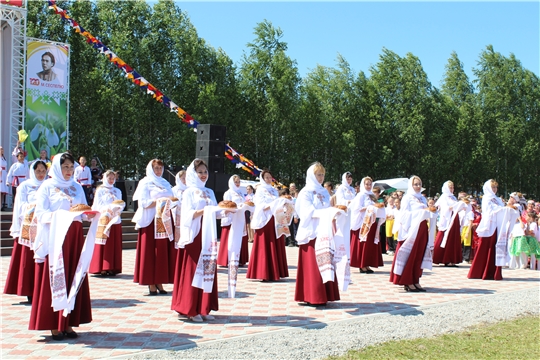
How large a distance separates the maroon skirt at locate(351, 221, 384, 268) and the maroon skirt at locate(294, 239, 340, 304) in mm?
4450

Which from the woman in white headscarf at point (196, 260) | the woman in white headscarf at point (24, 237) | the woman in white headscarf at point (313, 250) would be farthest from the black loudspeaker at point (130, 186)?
the woman in white headscarf at point (196, 260)

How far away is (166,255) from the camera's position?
9.41 metres

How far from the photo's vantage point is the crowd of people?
6289 millimetres

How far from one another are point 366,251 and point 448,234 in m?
2.83

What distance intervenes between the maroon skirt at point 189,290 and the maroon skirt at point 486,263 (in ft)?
22.7

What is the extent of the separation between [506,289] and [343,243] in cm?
433

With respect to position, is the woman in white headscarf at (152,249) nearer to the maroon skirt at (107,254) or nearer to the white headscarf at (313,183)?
the maroon skirt at (107,254)

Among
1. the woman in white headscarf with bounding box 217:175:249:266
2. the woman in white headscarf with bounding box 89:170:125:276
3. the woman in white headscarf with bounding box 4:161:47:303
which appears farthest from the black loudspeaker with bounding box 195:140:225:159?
the woman in white headscarf with bounding box 4:161:47:303

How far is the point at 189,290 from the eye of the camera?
730 centimetres

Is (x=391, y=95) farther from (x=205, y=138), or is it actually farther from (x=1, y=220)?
(x=1, y=220)

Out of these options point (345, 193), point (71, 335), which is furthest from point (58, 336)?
point (345, 193)

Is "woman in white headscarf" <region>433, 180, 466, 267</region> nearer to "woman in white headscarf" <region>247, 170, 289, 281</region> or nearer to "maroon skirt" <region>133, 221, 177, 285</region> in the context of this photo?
"woman in white headscarf" <region>247, 170, 289, 281</region>

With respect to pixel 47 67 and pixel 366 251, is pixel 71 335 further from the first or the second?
pixel 47 67

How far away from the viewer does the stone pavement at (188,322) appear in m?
6.22
